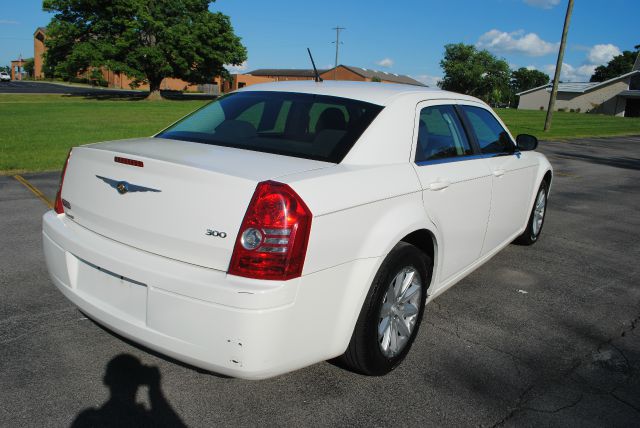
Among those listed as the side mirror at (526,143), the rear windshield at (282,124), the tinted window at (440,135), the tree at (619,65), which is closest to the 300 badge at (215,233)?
the rear windshield at (282,124)

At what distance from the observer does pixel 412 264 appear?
9.93ft

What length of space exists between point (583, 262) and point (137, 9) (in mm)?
43092

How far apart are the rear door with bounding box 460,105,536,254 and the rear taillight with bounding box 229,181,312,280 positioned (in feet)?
7.31

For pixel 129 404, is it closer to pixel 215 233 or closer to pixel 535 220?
pixel 215 233

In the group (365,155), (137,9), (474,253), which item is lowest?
(474,253)

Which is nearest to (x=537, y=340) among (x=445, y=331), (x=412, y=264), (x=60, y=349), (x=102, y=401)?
(x=445, y=331)

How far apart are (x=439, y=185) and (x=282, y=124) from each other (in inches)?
42.5

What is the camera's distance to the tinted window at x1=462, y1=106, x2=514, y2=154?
164 inches

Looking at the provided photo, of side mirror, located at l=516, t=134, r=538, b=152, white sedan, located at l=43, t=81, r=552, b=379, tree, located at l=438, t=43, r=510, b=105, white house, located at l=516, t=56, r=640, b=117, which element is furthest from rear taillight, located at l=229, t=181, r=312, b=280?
tree, located at l=438, t=43, r=510, b=105

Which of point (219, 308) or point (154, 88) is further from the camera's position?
point (154, 88)

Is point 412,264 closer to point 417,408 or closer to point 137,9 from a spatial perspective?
point 417,408

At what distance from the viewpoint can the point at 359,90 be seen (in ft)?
11.8

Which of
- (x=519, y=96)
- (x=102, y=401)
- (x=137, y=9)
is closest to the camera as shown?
(x=102, y=401)

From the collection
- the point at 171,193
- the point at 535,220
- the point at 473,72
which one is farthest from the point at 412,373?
the point at 473,72
